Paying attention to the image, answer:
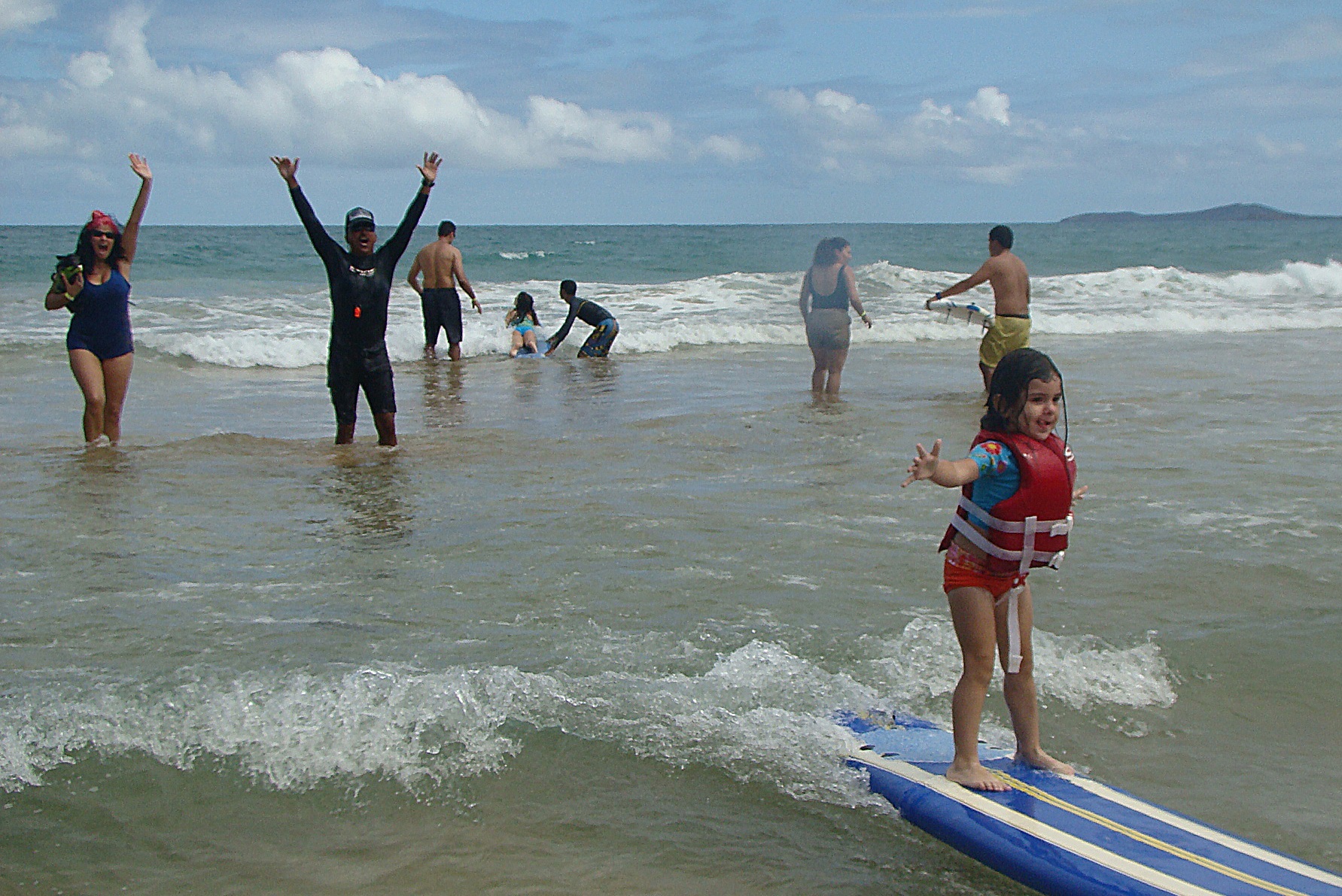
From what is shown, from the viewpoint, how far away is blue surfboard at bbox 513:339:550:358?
16.0 metres

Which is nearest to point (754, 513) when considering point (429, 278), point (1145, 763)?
point (1145, 763)

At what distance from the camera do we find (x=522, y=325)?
16188 mm

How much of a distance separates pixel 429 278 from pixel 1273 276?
26.9 meters

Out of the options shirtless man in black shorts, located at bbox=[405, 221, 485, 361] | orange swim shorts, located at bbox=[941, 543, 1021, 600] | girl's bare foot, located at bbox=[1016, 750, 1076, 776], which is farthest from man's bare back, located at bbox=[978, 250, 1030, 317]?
girl's bare foot, located at bbox=[1016, 750, 1076, 776]

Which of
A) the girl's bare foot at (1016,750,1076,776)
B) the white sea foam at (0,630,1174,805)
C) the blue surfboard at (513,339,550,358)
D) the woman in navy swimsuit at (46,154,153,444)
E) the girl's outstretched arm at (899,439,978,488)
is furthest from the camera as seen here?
the blue surfboard at (513,339,550,358)

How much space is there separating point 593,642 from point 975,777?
1.70 metres

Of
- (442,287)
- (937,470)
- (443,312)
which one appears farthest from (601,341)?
(937,470)

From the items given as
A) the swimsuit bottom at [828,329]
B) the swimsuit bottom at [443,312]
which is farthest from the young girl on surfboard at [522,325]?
the swimsuit bottom at [828,329]

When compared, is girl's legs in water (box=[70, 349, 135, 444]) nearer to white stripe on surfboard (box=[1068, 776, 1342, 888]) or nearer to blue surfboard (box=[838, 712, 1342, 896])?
blue surfboard (box=[838, 712, 1342, 896])

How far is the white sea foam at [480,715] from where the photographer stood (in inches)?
142

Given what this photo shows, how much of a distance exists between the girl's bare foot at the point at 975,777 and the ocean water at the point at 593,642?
0.20 m

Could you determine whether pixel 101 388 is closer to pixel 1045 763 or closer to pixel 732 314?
pixel 1045 763

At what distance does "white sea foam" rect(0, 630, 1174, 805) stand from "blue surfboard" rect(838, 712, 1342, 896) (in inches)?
9.4

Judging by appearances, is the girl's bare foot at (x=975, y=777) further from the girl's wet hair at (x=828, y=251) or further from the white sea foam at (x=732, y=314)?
the white sea foam at (x=732, y=314)
